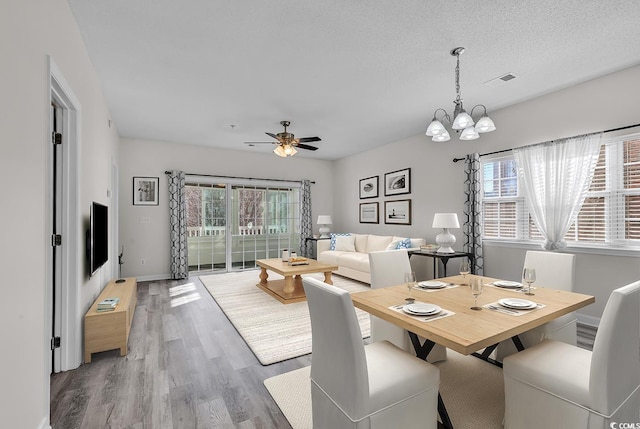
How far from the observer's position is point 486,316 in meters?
1.63

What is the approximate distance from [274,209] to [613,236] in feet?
19.0

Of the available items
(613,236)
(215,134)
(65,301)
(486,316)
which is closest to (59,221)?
(65,301)

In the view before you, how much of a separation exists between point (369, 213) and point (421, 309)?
5156 mm

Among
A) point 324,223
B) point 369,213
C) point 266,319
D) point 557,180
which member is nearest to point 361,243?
point 369,213

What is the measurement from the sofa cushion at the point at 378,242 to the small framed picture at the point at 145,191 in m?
4.35

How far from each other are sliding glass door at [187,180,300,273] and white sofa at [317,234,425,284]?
121 cm

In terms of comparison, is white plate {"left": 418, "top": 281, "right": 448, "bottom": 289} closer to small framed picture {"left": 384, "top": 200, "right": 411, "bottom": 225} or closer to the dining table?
the dining table

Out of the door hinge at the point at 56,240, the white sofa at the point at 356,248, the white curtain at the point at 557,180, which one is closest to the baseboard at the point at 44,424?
the door hinge at the point at 56,240

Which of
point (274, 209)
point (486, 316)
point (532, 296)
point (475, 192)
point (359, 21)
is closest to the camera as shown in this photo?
point (486, 316)

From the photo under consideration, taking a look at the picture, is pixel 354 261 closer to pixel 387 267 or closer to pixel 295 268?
pixel 295 268

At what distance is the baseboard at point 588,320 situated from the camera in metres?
3.29

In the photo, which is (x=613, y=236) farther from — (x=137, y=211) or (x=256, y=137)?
(x=137, y=211)

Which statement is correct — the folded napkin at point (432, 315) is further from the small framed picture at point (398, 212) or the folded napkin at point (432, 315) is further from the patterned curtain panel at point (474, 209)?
the small framed picture at point (398, 212)

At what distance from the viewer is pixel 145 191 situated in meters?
5.83
